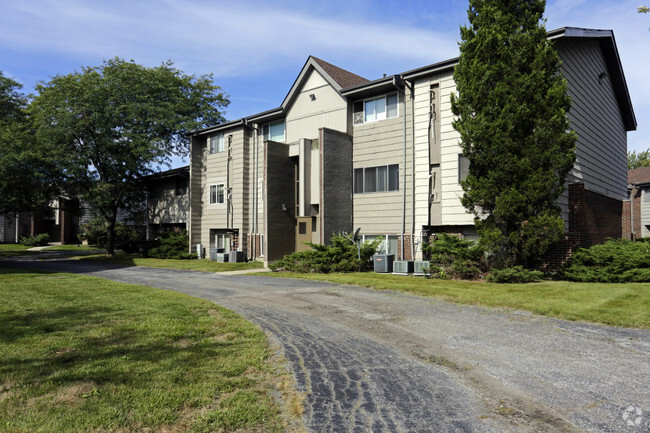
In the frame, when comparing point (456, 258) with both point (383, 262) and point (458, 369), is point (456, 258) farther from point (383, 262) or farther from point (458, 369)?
point (458, 369)

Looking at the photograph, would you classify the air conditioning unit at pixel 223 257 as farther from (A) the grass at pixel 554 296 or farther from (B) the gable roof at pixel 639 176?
(B) the gable roof at pixel 639 176

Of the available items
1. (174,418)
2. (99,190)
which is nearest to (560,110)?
(174,418)

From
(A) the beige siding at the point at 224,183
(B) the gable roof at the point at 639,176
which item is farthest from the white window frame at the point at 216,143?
(B) the gable roof at the point at 639,176

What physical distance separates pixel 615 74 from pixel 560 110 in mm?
11442

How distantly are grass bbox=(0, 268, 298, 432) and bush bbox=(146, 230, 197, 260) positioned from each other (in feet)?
61.8

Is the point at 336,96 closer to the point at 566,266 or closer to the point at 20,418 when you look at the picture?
the point at 566,266

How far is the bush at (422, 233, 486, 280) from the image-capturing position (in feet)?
48.9

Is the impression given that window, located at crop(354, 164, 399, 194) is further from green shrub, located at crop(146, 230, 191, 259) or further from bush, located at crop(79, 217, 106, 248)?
bush, located at crop(79, 217, 106, 248)

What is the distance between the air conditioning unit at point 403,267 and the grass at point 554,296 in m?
2.33

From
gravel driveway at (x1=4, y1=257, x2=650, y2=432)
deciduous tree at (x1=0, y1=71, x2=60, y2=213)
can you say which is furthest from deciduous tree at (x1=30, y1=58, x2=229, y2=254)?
gravel driveway at (x1=4, y1=257, x2=650, y2=432)

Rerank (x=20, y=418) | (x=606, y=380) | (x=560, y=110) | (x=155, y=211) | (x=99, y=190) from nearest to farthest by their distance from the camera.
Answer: (x=20, y=418)
(x=606, y=380)
(x=560, y=110)
(x=99, y=190)
(x=155, y=211)

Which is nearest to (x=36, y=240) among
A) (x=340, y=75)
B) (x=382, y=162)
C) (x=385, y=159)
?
(x=340, y=75)

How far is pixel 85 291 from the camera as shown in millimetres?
12125

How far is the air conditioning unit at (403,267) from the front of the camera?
17.1 meters
